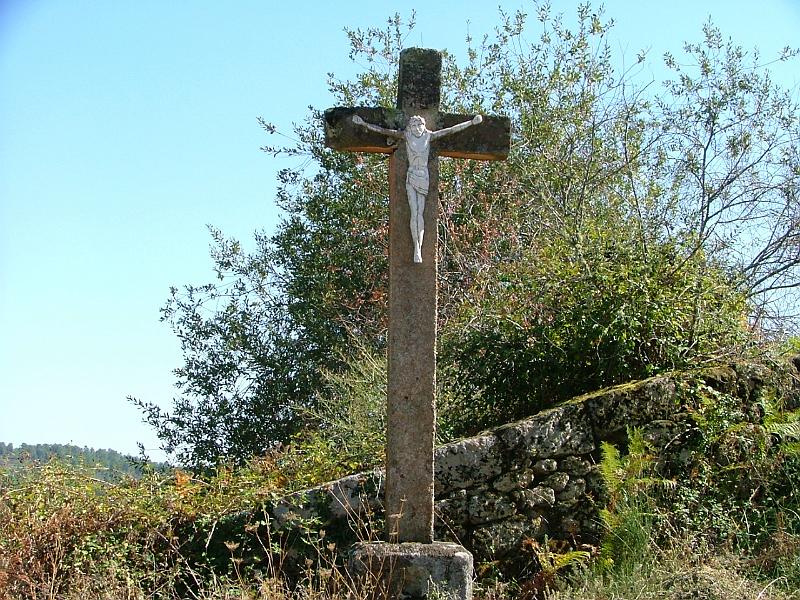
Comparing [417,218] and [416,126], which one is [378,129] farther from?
[417,218]

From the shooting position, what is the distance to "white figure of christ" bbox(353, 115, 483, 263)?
6.40 m

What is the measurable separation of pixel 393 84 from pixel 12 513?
8.41 m

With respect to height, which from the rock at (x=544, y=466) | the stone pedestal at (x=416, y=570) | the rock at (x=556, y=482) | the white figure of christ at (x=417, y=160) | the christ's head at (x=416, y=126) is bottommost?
the stone pedestal at (x=416, y=570)

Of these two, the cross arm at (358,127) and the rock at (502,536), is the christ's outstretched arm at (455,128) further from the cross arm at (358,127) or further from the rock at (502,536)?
the rock at (502,536)

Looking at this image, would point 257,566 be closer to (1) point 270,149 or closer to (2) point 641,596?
(2) point 641,596

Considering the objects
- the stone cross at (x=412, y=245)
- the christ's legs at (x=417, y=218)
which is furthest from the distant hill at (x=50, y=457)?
the christ's legs at (x=417, y=218)

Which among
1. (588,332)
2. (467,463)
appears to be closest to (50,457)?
(467,463)

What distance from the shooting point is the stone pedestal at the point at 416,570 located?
587 cm

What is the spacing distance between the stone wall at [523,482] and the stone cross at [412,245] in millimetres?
558

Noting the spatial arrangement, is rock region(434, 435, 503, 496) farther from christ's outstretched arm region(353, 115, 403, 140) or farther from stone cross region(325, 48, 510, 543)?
christ's outstretched arm region(353, 115, 403, 140)

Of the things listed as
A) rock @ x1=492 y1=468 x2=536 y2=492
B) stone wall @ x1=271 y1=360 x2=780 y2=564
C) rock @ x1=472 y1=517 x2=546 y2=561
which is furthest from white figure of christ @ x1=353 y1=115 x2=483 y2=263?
rock @ x1=472 y1=517 x2=546 y2=561

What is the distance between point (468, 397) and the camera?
27.6 feet

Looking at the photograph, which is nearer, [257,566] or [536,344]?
[257,566]

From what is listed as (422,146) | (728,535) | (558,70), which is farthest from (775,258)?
(422,146)
